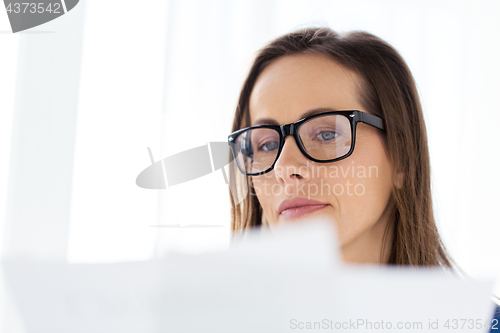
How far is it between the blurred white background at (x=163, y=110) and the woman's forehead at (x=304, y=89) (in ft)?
0.51

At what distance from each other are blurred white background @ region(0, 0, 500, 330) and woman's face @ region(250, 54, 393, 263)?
0.21 meters

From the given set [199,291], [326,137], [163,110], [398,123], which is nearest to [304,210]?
[326,137]

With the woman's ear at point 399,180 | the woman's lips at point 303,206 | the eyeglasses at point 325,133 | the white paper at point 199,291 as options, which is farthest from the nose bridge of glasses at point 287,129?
the white paper at point 199,291

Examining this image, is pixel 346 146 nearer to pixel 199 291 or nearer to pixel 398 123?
pixel 398 123

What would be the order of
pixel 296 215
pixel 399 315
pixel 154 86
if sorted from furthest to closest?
pixel 154 86, pixel 296 215, pixel 399 315

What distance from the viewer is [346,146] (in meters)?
0.60

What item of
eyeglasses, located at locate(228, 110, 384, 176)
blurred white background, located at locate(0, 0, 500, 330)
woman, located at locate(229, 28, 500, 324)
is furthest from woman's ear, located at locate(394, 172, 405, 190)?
blurred white background, located at locate(0, 0, 500, 330)

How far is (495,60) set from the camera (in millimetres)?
1268

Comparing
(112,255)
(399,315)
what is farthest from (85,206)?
(399,315)

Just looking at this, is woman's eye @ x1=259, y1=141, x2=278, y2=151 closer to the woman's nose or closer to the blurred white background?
the woman's nose

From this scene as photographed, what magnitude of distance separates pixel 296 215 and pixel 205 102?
1.82 feet

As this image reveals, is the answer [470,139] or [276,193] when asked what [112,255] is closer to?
[276,193]

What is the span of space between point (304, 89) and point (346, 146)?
12 cm

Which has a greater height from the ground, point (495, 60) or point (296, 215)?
point (495, 60)
